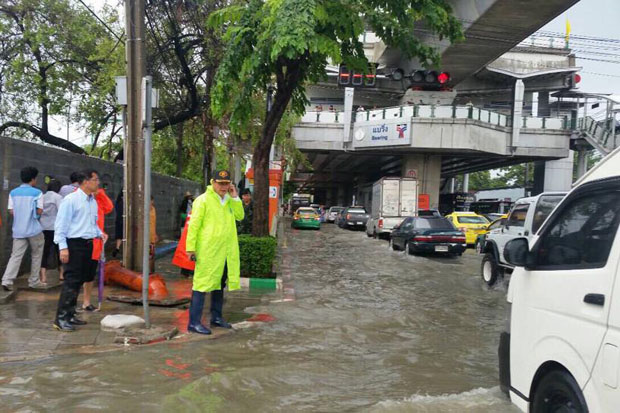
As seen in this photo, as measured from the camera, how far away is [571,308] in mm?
2922

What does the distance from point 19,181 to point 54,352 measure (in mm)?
4245

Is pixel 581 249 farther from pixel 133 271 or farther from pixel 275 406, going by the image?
pixel 133 271

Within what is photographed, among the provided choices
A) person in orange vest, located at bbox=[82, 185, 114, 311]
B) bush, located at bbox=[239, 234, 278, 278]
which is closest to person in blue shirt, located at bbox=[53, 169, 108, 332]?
Answer: person in orange vest, located at bbox=[82, 185, 114, 311]

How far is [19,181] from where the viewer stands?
323 inches

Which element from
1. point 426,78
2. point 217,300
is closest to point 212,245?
point 217,300

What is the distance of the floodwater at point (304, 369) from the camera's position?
4.14 m

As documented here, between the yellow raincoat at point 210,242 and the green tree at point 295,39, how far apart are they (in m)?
2.84

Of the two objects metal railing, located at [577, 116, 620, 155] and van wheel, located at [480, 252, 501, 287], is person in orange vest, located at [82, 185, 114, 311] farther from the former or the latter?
metal railing, located at [577, 116, 620, 155]

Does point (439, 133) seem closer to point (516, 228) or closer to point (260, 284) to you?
point (516, 228)

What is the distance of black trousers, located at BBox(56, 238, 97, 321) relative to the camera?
580 centimetres

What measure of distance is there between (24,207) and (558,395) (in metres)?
7.03

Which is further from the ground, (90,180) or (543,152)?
(543,152)

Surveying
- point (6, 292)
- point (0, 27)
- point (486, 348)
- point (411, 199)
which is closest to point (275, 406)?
point (486, 348)

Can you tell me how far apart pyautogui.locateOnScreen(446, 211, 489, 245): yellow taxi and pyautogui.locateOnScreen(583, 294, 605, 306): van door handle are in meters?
18.7
